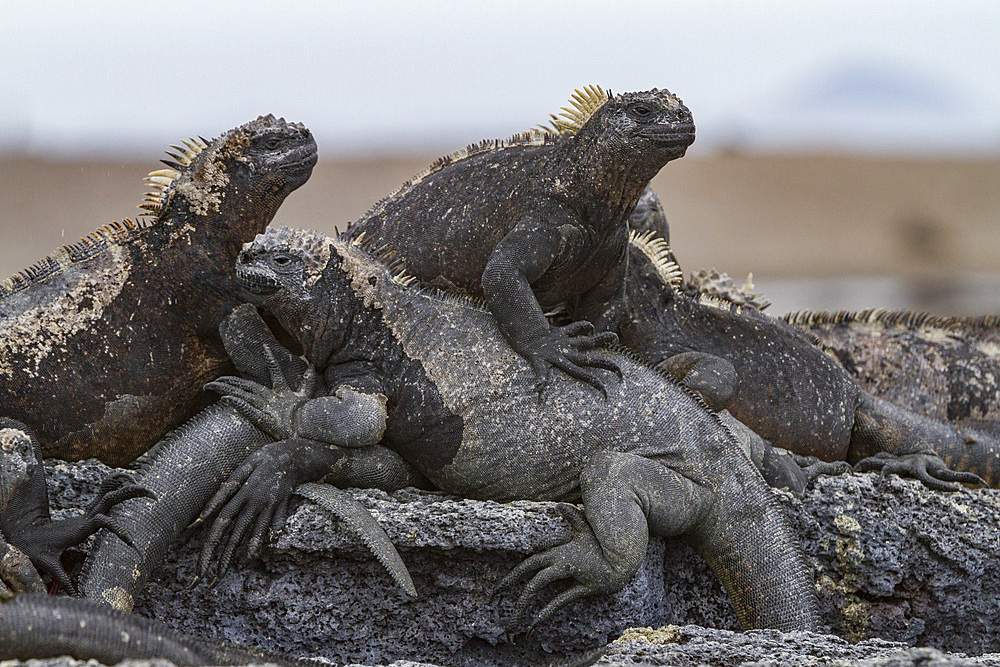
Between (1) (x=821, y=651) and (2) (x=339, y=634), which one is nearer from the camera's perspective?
(1) (x=821, y=651)

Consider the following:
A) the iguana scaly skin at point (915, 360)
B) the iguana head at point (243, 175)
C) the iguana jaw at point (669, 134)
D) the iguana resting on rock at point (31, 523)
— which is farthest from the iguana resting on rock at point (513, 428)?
the iguana scaly skin at point (915, 360)

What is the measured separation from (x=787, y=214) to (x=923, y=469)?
15.5 metres

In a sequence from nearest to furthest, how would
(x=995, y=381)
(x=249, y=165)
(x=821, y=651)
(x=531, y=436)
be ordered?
(x=821, y=651) < (x=531, y=436) < (x=249, y=165) < (x=995, y=381)

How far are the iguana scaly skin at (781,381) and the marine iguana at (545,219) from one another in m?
0.24

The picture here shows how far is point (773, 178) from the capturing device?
20.4 m

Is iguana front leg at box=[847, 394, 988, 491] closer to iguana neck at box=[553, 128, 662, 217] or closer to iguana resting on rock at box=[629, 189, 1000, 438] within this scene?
iguana resting on rock at box=[629, 189, 1000, 438]

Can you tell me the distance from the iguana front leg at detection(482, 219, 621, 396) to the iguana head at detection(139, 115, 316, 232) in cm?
82

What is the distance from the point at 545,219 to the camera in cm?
414

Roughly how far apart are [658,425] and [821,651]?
1034mm

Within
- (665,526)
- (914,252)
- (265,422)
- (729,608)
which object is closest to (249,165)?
(265,422)

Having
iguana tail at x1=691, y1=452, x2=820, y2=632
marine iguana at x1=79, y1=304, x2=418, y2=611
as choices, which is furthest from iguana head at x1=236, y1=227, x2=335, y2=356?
iguana tail at x1=691, y1=452, x2=820, y2=632

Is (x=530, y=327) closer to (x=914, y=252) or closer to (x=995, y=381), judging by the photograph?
(x=995, y=381)

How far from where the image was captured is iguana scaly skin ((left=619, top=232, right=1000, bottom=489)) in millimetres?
4707

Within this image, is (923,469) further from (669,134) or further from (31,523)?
(31,523)
